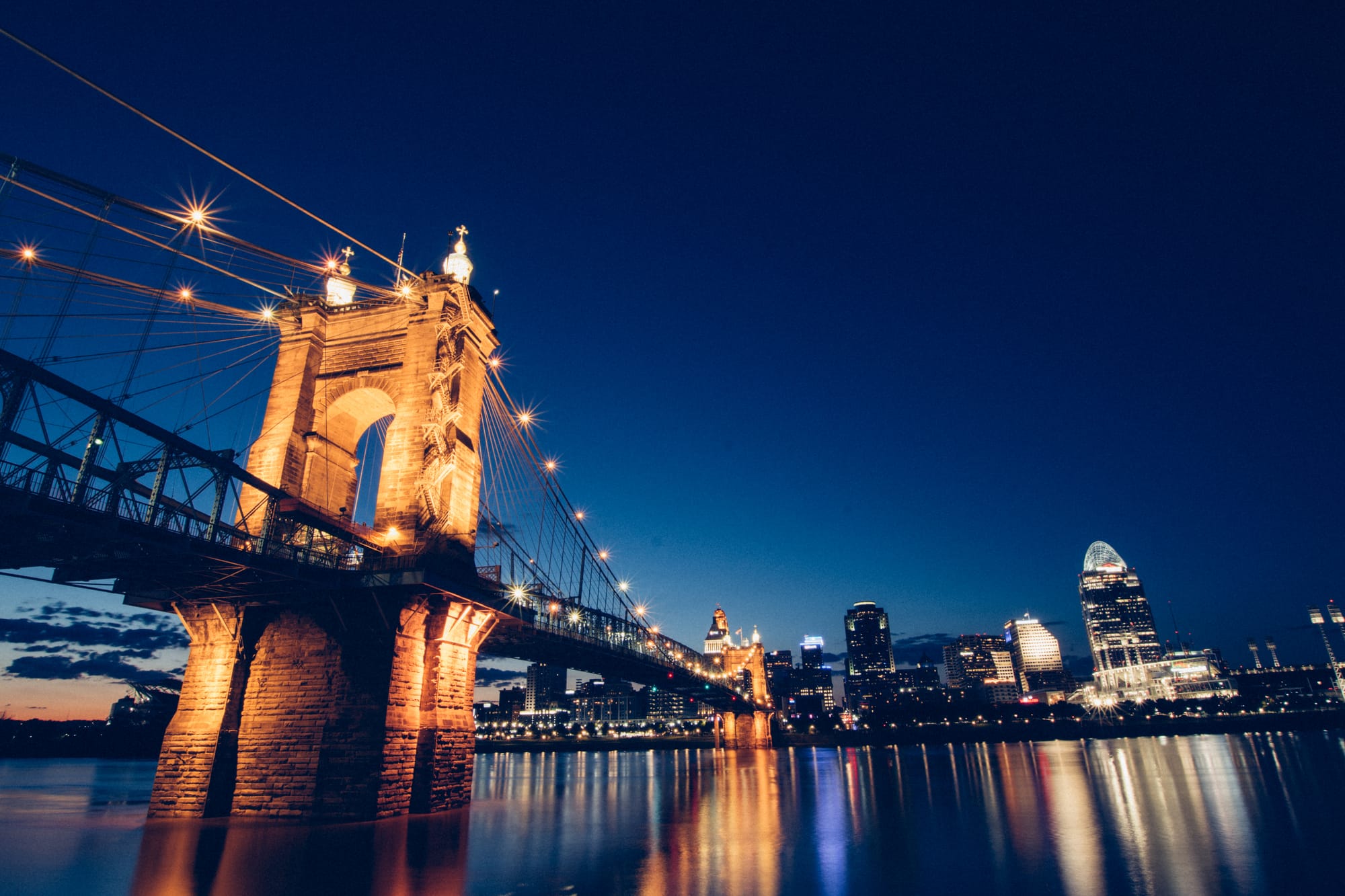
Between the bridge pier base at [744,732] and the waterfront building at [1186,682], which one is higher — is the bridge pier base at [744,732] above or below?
below

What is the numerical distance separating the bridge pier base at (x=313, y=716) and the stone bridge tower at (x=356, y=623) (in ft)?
0.15

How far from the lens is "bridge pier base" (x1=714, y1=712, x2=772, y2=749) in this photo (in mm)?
106750

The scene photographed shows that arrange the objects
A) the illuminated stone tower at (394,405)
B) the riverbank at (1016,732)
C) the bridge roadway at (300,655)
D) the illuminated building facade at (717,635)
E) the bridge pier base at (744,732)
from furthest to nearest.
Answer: the illuminated building facade at (717,635)
the riverbank at (1016,732)
the bridge pier base at (744,732)
the illuminated stone tower at (394,405)
the bridge roadway at (300,655)

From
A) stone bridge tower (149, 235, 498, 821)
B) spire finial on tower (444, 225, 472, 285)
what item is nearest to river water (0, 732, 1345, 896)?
stone bridge tower (149, 235, 498, 821)

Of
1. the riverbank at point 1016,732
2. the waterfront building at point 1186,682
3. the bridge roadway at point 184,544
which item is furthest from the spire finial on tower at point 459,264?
the waterfront building at point 1186,682

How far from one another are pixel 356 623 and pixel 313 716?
2839mm

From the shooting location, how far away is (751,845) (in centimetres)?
1736

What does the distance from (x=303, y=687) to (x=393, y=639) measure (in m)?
3.12

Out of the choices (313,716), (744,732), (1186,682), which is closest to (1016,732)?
(744,732)

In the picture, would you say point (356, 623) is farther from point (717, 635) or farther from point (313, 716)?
point (717, 635)

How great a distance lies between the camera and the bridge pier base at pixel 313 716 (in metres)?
20.0

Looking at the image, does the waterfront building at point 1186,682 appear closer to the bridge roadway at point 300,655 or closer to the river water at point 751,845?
the river water at point 751,845

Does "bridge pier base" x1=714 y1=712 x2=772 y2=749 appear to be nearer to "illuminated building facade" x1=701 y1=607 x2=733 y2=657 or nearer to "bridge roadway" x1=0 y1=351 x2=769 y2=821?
"illuminated building facade" x1=701 y1=607 x2=733 y2=657

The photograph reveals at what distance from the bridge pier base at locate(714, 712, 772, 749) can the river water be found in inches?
3026
